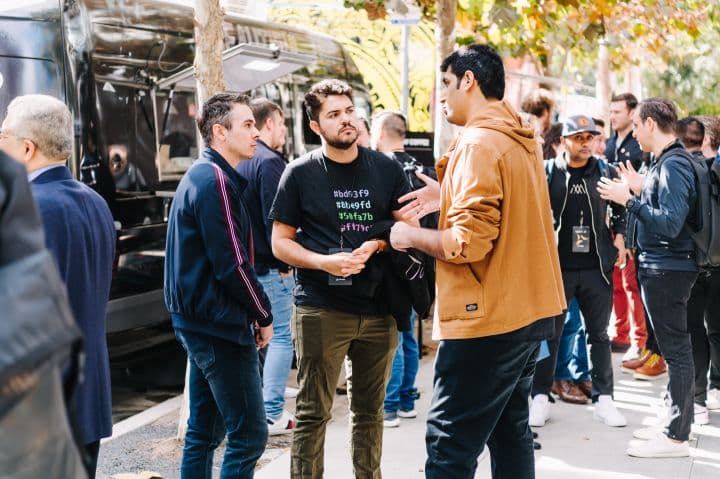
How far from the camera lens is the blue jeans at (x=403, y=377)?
249 inches

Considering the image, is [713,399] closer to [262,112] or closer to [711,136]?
[711,136]

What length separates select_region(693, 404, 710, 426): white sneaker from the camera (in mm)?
6391

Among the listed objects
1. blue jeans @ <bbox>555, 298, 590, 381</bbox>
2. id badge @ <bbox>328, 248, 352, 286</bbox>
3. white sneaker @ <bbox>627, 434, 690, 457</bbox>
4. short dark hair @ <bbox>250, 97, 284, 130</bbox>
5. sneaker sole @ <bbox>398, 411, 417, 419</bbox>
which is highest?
short dark hair @ <bbox>250, 97, 284, 130</bbox>

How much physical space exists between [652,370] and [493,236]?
15.8 ft

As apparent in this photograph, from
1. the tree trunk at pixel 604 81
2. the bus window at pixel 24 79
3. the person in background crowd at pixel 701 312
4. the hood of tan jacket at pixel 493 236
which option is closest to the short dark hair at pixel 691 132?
the person in background crowd at pixel 701 312

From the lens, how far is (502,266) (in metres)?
3.63

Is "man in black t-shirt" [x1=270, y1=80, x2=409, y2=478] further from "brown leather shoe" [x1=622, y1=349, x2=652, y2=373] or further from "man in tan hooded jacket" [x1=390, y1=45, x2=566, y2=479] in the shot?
"brown leather shoe" [x1=622, y1=349, x2=652, y2=373]

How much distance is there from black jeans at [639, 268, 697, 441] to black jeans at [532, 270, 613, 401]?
0.72 m

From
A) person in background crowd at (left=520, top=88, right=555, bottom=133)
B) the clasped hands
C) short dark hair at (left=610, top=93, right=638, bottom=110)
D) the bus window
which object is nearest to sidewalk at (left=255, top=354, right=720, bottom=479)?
the clasped hands

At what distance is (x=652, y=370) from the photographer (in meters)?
7.83

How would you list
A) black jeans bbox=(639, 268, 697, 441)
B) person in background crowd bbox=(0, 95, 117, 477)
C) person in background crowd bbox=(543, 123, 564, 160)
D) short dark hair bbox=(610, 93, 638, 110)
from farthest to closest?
short dark hair bbox=(610, 93, 638, 110), person in background crowd bbox=(543, 123, 564, 160), black jeans bbox=(639, 268, 697, 441), person in background crowd bbox=(0, 95, 117, 477)

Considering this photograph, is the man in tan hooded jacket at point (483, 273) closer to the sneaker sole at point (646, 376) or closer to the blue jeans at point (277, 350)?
the blue jeans at point (277, 350)

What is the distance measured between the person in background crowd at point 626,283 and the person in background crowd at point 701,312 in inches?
61.2

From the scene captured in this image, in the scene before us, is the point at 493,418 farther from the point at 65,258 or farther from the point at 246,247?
the point at 65,258
